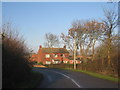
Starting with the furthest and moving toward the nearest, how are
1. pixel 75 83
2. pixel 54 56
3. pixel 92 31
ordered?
pixel 54 56 → pixel 92 31 → pixel 75 83

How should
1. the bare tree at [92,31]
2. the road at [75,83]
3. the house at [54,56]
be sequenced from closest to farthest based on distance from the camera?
the road at [75,83]
the bare tree at [92,31]
the house at [54,56]

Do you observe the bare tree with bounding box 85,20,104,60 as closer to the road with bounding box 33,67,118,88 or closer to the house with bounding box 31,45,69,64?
the road with bounding box 33,67,118,88

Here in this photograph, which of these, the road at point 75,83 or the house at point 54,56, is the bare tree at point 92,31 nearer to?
the road at point 75,83

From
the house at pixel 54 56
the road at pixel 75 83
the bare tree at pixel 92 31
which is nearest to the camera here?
the road at pixel 75 83

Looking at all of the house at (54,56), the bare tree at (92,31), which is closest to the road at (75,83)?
the bare tree at (92,31)

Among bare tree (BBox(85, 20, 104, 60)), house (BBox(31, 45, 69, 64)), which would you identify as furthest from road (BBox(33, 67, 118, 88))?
house (BBox(31, 45, 69, 64))

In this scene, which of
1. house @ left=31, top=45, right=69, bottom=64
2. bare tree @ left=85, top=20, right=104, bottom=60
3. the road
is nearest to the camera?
the road

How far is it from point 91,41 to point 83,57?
7100 millimetres

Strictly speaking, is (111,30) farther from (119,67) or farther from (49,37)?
(49,37)

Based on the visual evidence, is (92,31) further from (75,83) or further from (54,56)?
(54,56)

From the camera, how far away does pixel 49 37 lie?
75875 millimetres

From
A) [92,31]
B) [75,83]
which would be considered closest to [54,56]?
[92,31]

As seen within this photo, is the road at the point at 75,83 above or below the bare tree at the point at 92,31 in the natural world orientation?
below

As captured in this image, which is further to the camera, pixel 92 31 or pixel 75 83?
pixel 92 31
